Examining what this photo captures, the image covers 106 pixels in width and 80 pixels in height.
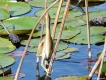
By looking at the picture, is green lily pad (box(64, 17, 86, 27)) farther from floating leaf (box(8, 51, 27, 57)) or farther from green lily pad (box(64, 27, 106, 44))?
floating leaf (box(8, 51, 27, 57))

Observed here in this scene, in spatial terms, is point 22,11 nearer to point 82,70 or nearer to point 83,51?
point 83,51

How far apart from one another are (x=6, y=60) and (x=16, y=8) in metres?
1.29

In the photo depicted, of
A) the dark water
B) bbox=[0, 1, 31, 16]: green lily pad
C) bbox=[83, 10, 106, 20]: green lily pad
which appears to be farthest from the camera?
bbox=[0, 1, 31, 16]: green lily pad

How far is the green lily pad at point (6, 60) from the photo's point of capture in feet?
7.94

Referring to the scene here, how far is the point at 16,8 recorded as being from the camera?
3.69m

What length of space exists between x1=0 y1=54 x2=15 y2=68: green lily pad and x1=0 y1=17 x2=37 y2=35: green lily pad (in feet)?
1.72

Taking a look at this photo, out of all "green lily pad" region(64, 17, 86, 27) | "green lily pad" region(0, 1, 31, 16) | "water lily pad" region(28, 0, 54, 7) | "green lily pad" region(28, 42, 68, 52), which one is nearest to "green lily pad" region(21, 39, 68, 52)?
"green lily pad" region(28, 42, 68, 52)

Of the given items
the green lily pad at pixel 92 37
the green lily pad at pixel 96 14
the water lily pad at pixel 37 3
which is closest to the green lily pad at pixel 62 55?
the green lily pad at pixel 92 37

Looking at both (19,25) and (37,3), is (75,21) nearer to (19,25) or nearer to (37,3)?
(19,25)

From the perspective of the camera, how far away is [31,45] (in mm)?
2760

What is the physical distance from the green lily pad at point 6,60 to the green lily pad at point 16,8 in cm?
110

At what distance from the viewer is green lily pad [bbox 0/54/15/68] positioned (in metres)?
2.42

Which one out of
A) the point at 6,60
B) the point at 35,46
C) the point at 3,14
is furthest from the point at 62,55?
the point at 3,14

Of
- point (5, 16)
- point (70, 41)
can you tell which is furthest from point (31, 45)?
point (5, 16)
